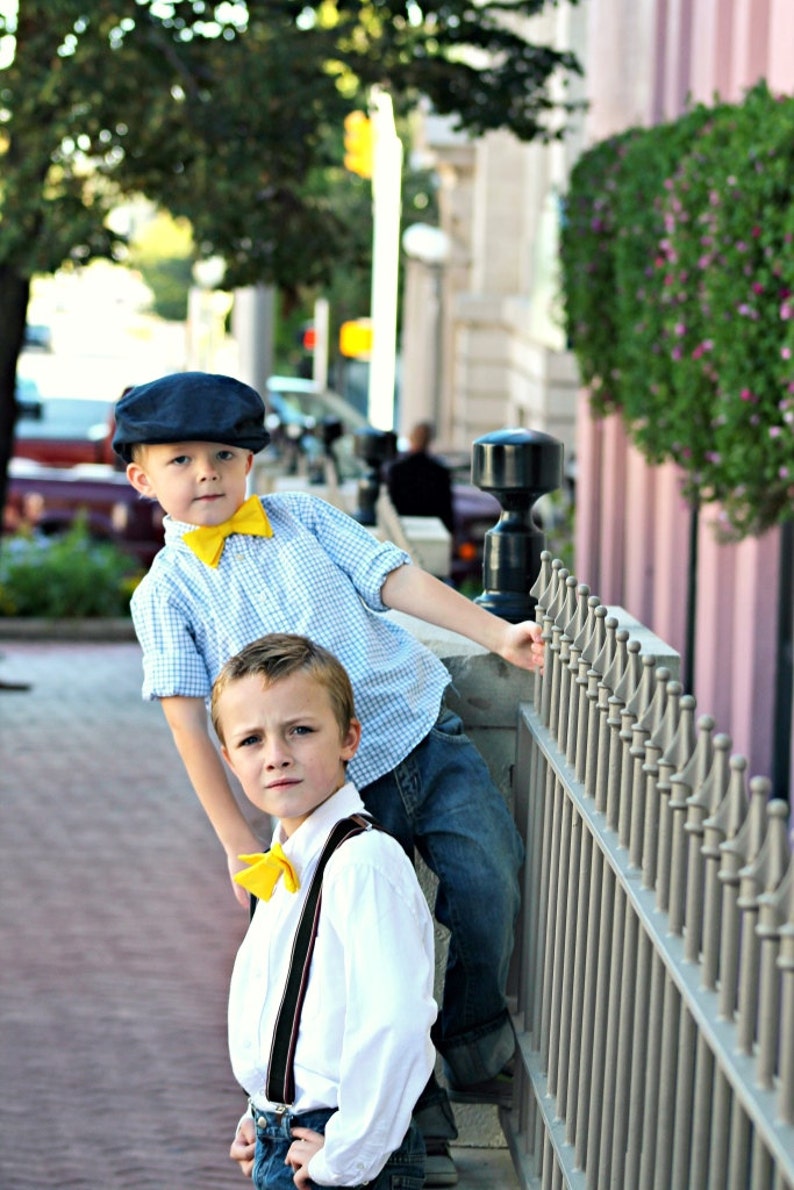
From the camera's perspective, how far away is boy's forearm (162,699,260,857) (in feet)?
12.6

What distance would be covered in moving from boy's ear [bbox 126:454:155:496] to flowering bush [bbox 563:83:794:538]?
4458 millimetres

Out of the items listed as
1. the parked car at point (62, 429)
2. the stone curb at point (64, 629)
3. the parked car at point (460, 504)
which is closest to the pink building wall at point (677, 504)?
the parked car at point (460, 504)

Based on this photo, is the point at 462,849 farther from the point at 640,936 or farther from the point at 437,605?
the point at 640,936

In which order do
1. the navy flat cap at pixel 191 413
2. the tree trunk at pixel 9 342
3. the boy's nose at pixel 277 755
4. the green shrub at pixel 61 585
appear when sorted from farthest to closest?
the green shrub at pixel 61 585
the tree trunk at pixel 9 342
the navy flat cap at pixel 191 413
the boy's nose at pixel 277 755

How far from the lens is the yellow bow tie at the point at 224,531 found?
3.95 m

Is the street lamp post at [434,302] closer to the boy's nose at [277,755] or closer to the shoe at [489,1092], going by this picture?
the shoe at [489,1092]

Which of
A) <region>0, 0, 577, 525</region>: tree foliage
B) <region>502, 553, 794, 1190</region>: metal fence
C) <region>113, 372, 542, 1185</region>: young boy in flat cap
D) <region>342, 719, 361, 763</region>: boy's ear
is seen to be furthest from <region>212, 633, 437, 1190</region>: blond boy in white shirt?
<region>0, 0, 577, 525</region>: tree foliage

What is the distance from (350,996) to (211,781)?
831 millimetres

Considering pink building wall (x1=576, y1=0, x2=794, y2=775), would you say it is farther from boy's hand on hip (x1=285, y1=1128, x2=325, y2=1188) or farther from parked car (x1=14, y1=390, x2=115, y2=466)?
parked car (x1=14, y1=390, x2=115, y2=466)

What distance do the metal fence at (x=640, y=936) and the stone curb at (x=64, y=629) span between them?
47.9 ft

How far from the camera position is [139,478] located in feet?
13.2

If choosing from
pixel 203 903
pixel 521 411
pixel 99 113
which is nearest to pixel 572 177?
pixel 99 113

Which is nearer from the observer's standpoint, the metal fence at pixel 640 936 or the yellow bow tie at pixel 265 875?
the metal fence at pixel 640 936

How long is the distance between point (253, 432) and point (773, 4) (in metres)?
7.57
